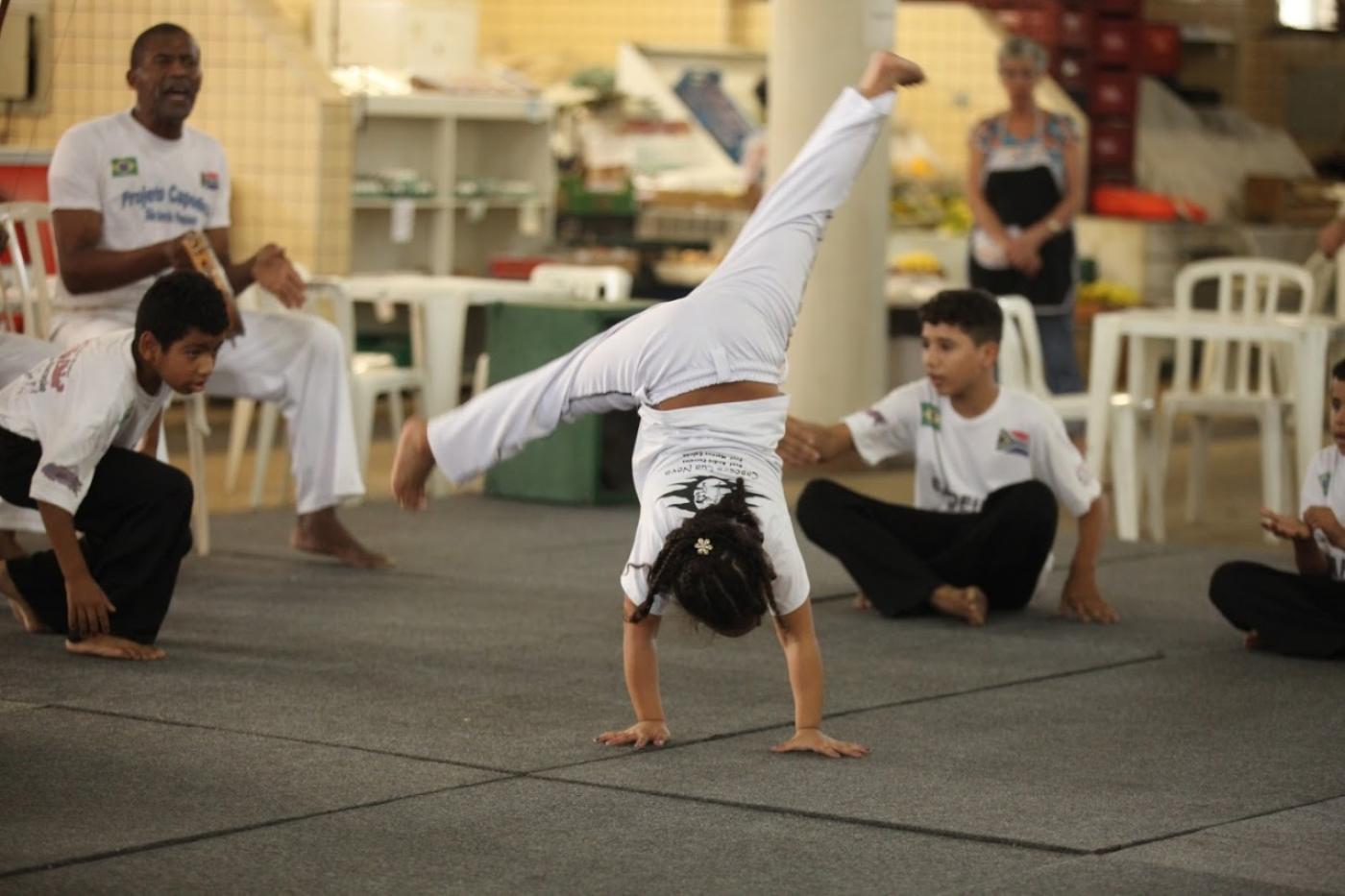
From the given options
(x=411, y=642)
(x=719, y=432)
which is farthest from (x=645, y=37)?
(x=719, y=432)

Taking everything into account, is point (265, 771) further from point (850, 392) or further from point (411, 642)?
point (850, 392)

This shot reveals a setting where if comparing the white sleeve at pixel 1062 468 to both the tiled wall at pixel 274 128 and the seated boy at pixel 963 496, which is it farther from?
the tiled wall at pixel 274 128

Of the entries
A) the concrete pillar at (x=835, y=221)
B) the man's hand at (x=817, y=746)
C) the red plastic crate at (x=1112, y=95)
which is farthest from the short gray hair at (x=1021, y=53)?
the red plastic crate at (x=1112, y=95)

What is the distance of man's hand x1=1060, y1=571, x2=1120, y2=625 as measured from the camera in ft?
18.0

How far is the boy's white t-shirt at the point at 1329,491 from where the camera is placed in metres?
4.93

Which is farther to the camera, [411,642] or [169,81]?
[169,81]

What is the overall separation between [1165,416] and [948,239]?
12.4 feet

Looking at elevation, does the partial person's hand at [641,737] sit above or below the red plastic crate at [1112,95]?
below

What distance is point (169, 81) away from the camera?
18.8 ft

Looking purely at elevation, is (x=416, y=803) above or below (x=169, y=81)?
below

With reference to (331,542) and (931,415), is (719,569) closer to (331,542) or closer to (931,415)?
(931,415)

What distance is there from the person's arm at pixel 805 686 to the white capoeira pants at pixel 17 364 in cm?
207

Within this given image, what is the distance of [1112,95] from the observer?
12859 mm

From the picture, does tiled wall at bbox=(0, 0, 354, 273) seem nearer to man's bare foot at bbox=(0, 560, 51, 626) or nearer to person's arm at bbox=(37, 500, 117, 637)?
man's bare foot at bbox=(0, 560, 51, 626)
